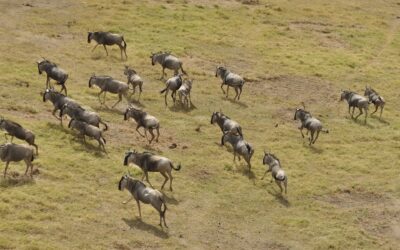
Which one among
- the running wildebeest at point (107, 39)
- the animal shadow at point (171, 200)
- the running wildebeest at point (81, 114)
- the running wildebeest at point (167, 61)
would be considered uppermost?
the running wildebeest at point (107, 39)

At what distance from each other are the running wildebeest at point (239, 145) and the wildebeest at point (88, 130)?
5.45 metres

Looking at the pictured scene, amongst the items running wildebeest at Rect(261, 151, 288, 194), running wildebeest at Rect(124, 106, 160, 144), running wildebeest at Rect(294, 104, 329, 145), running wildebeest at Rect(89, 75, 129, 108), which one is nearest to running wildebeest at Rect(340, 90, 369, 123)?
running wildebeest at Rect(294, 104, 329, 145)

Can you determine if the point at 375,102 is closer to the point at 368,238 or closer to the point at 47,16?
the point at 368,238

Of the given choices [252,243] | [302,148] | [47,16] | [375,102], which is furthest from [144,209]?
[47,16]

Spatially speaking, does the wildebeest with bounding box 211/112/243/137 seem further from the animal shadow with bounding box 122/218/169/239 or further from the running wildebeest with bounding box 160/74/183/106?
the animal shadow with bounding box 122/218/169/239

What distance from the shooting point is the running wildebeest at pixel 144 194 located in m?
24.7

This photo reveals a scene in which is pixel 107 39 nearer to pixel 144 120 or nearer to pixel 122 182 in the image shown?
pixel 144 120

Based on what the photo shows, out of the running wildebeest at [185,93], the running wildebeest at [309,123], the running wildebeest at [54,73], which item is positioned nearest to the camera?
the running wildebeest at [309,123]

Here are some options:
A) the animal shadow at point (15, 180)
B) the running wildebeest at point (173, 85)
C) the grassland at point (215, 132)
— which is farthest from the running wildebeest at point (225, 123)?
the animal shadow at point (15, 180)

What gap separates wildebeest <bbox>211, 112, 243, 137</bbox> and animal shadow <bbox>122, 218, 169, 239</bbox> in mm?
8875

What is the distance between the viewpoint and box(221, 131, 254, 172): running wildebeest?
3019 cm

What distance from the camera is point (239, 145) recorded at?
30.6m

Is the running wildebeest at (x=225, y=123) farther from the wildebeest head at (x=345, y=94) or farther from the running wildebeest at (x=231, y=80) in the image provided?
the wildebeest head at (x=345, y=94)

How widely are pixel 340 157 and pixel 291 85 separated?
9833mm
